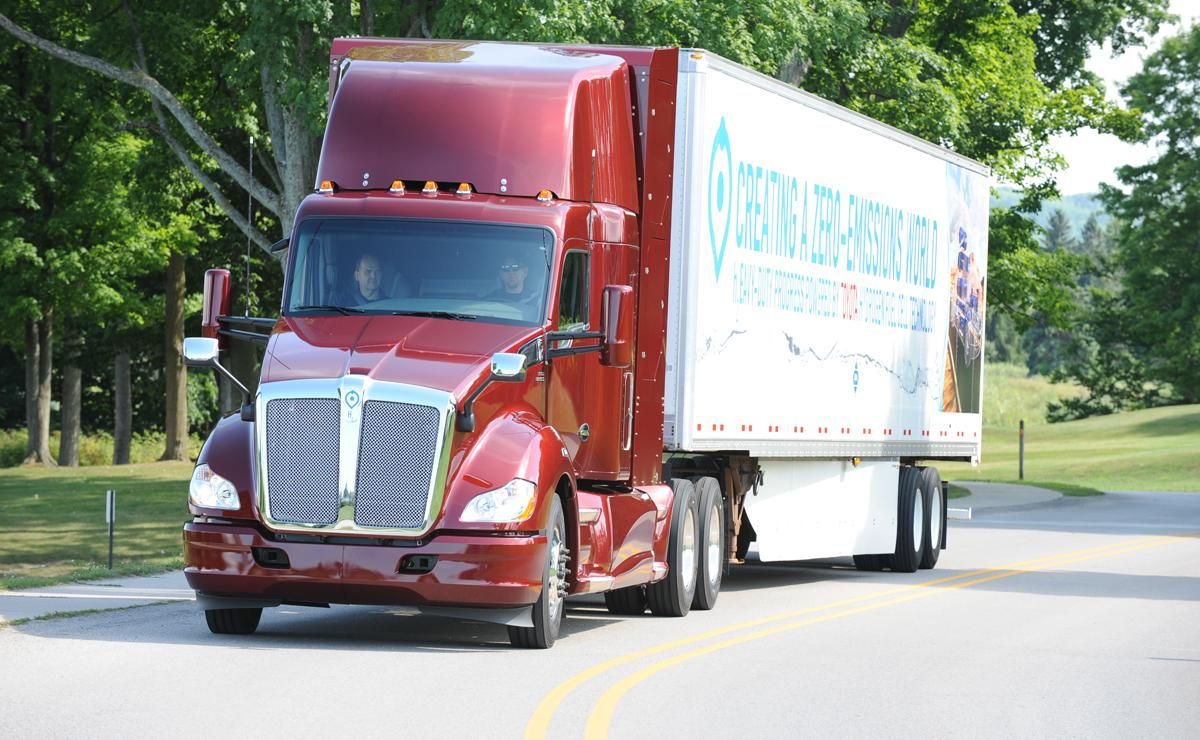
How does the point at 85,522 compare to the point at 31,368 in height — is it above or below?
below

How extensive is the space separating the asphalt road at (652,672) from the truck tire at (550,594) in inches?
7.0

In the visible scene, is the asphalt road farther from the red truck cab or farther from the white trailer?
the white trailer

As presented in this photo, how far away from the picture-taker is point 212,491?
43.1 ft

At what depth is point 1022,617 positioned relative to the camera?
1709 centimetres

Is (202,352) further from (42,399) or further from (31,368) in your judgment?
(31,368)

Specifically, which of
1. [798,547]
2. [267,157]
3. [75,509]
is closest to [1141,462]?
[267,157]

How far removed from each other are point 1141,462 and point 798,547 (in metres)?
40.3

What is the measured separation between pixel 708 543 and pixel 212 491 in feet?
17.0

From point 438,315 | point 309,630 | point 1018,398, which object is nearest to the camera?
point 438,315

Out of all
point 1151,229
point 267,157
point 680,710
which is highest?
point 1151,229

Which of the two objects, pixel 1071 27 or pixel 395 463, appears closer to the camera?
pixel 395 463

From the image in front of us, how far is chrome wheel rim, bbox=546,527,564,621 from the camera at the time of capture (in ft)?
43.7

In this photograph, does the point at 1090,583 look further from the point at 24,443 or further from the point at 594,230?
the point at 24,443

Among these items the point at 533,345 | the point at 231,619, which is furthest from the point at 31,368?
the point at 533,345
